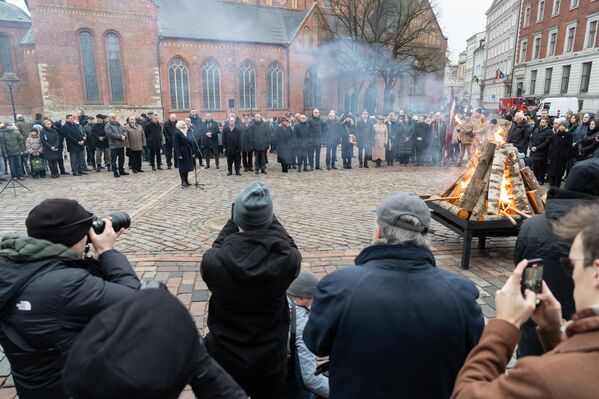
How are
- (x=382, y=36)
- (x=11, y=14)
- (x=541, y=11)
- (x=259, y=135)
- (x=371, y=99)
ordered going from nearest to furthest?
(x=259, y=135)
(x=382, y=36)
(x=11, y=14)
(x=541, y=11)
(x=371, y=99)

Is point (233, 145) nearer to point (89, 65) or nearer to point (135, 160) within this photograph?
point (135, 160)

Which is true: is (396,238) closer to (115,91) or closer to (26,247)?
(26,247)

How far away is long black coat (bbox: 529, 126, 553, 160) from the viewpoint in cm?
1147

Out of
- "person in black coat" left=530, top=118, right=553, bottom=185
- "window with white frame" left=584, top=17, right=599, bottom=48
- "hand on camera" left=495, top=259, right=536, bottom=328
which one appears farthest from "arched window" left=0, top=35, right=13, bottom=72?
"window with white frame" left=584, top=17, right=599, bottom=48

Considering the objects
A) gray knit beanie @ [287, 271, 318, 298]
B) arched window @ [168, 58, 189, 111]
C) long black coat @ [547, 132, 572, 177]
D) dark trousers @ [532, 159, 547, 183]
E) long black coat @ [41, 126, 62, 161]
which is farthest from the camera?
arched window @ [168, 58, 189, 111]

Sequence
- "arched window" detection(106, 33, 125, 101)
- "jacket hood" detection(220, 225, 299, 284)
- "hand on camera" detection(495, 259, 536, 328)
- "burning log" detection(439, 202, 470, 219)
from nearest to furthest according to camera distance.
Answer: "hand on camera" detection(495, 259, 536, 328), "jacket hood" detection(220, 225, 299, 284), "burning log" detection(439, 202, 470, 219), "arched window" detection(106, 33, 125, 101)

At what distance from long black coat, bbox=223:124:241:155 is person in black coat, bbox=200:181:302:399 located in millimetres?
11118

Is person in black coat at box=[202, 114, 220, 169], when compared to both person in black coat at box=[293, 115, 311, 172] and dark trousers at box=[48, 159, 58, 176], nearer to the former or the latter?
person in black coat at box=[293, 115, 311, 172]

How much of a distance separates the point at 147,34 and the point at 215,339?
1260 inches

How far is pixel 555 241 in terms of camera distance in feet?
8.02

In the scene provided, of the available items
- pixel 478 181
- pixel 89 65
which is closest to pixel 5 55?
pixel 89 65

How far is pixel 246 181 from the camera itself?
12.3 meters

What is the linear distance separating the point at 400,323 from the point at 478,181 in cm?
472

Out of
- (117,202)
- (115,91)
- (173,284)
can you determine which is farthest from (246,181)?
(115,91)
